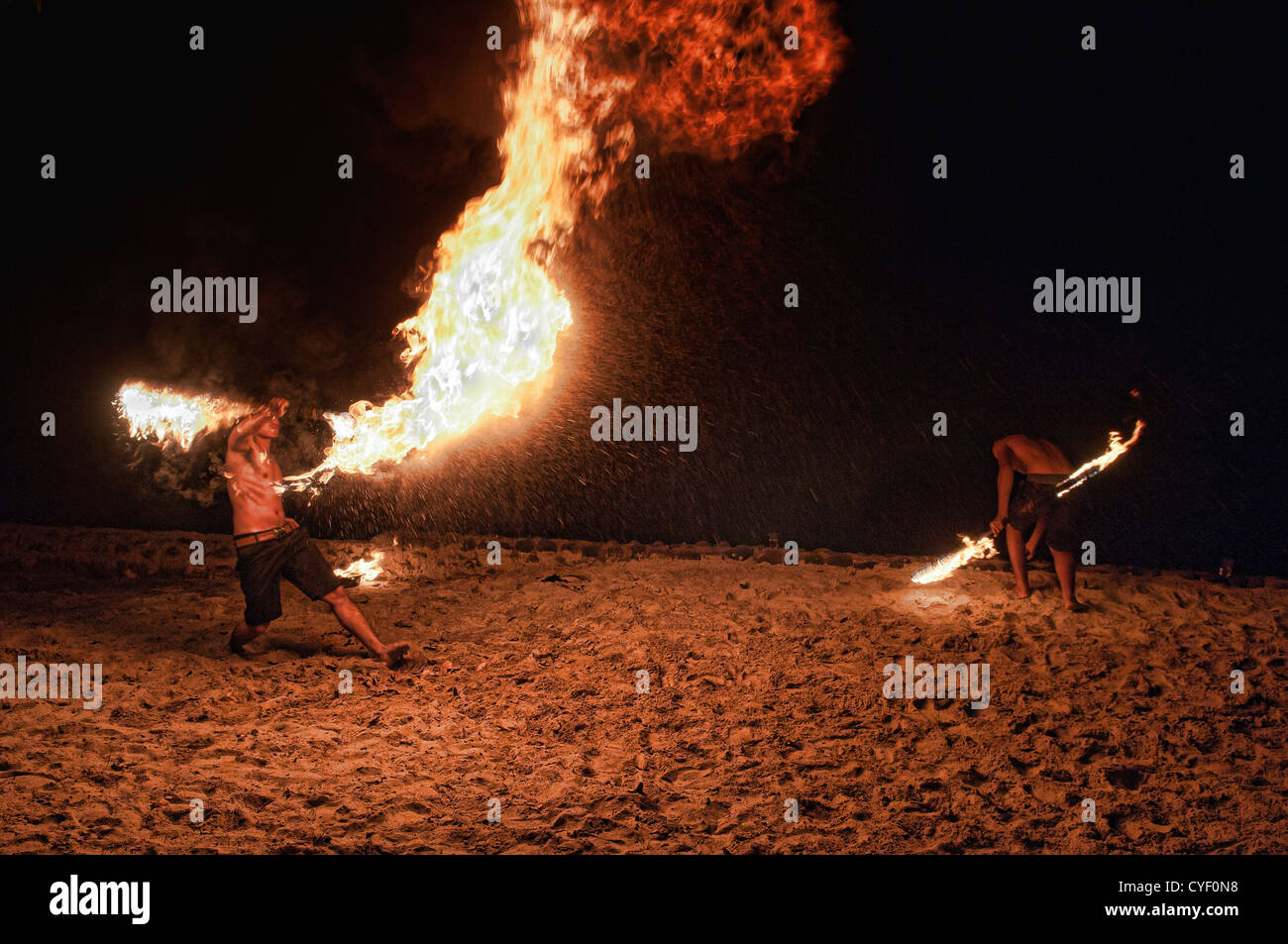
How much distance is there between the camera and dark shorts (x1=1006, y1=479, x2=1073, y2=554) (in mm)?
7637

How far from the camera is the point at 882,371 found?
10.1 m

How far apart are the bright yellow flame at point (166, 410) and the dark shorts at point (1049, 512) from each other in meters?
8.50

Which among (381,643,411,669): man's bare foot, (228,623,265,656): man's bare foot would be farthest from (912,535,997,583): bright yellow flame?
(228,623,265,656): man's bare foot

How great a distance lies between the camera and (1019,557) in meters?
7.86

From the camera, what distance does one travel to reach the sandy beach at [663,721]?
14.3ft

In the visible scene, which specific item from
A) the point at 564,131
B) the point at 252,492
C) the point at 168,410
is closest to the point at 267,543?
the point at 252,492

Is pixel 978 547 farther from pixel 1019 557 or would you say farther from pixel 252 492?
pixel 252 492

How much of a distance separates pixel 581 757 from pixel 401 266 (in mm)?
8156

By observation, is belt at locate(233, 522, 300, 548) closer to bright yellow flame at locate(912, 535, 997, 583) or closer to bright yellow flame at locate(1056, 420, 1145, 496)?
bright yellow flame at locate(912, 535, 997, 583)

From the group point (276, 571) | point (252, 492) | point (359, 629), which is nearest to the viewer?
point (252, 492)

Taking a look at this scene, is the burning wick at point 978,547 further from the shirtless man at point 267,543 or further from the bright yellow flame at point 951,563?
the shirtless man at point 267,543

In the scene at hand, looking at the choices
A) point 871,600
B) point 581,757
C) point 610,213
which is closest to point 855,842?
point 581,757

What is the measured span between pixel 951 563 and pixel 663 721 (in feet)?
13.6

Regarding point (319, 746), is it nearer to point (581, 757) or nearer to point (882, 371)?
point (581, 757)
